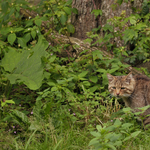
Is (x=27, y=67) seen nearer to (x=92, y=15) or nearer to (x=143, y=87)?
(x=143, y=87)

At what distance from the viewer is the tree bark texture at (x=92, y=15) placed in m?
4.66

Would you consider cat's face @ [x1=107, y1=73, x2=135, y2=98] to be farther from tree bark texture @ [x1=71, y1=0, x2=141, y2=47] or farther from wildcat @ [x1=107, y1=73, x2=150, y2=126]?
tree bark texture @ [x1=71, y1=0, x2=141, y2=47]

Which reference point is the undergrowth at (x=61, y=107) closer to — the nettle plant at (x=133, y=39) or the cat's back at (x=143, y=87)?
the nettle plant at (x=133, y=39)

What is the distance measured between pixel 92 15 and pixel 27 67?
9.17 feet

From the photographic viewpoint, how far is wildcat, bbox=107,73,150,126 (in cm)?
327

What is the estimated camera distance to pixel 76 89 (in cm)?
391

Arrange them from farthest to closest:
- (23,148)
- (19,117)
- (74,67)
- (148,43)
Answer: (148,43) < (74,67) < (19,117) < (23,148)

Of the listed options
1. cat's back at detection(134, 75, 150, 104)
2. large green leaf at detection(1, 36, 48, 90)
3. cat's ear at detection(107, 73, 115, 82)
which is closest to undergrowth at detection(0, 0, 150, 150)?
large green leaf at detection(1, 36, 48, 90)

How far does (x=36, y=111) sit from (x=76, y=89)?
1044mm

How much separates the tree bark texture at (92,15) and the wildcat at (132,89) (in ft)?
4.87

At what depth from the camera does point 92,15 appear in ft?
16.3

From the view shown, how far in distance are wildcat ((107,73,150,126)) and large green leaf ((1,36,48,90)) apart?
1315 mm

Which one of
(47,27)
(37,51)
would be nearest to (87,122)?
(37,51)

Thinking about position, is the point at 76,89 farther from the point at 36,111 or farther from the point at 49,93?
the point at 36,111
